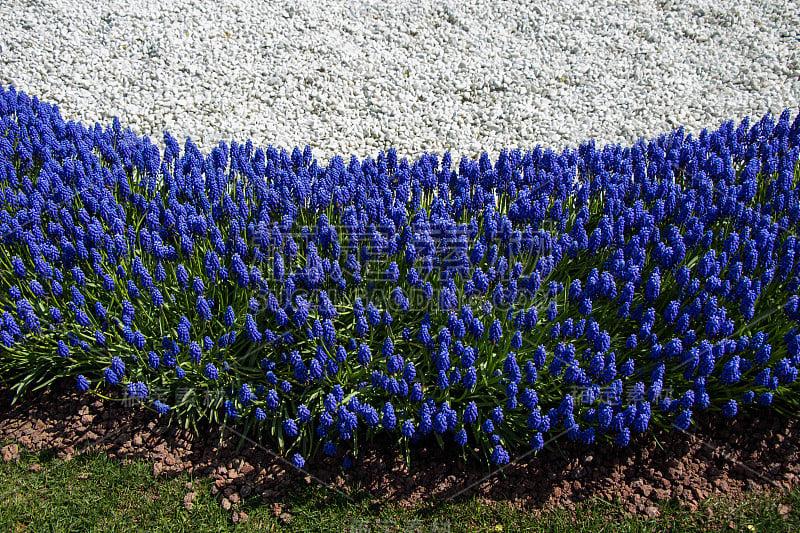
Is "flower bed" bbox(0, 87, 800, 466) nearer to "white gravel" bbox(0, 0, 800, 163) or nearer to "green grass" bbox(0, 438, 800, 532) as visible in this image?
"green grass" bbox(0, 438, 800, 532)

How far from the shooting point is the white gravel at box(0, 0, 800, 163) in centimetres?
853

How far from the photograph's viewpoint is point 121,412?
15.4 ft

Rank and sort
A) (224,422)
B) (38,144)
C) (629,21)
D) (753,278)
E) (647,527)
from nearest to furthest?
1. (647,527)
2. (224,422)
3. (753,278)
4. (38,144)
5. (629,21)

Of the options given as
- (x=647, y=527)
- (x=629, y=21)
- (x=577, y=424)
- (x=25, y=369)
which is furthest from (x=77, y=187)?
(x=629, y=21)

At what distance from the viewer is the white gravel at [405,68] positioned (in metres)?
8.53

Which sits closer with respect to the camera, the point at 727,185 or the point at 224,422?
the point at 224,422

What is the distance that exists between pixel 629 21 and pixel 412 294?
733cm

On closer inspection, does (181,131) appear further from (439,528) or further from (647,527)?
(647,527)

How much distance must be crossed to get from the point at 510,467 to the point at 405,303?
1.31 m

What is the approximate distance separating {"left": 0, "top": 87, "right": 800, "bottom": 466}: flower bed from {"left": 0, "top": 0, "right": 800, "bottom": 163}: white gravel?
316cm

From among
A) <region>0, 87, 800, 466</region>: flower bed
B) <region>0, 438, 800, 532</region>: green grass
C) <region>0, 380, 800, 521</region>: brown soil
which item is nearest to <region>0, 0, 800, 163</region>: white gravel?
<region>0, 87, 800, 466</region>: flower bed

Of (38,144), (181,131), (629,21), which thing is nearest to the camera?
(38,144)

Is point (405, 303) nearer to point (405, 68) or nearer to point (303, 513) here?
point (303, 513)

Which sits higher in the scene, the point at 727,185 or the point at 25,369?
the point at 727,185
